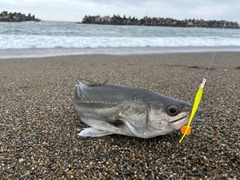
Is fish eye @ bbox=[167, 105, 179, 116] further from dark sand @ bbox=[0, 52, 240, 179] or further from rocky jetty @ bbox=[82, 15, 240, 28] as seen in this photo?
rocky jetty @ bbox=[82, 15, 240, 28]

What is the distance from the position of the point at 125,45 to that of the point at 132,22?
36.6m

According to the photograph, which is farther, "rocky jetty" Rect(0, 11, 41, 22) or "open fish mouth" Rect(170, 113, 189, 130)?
"rocky jetty" Rect(0, 11, 41, 22)

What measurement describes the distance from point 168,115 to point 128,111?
1.51 feet

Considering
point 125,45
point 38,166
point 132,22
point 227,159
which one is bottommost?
point 38,166

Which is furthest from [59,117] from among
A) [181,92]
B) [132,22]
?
[132,22]

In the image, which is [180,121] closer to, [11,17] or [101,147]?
[101,147]

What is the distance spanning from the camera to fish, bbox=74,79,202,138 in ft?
7.53

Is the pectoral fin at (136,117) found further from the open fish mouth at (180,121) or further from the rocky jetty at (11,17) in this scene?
the rocky jetty at (11,17)

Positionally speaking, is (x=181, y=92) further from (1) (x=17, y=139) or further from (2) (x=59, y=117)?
(1) (x=17, y=139)

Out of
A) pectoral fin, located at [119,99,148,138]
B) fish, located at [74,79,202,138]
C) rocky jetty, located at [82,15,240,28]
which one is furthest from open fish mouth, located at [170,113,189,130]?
rocky jetty, located at [82,15,240,28]

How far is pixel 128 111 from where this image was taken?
2500 mm

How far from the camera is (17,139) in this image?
111 inches

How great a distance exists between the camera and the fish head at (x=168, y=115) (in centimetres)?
227

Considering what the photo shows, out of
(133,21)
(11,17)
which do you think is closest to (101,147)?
(11,17)
